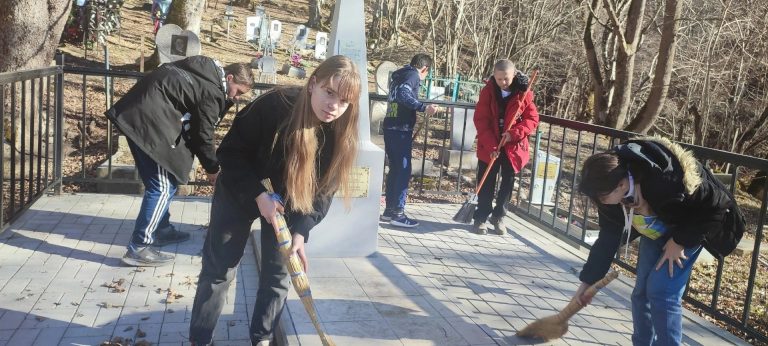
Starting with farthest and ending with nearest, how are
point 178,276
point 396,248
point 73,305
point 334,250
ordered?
point 396,248 → point 334,250 → point 178,276 → point 73,305

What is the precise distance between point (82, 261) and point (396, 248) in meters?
2.36

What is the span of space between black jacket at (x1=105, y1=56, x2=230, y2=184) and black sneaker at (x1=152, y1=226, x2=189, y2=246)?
0.77m

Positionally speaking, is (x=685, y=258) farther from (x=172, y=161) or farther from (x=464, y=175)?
(x=464, y=175)

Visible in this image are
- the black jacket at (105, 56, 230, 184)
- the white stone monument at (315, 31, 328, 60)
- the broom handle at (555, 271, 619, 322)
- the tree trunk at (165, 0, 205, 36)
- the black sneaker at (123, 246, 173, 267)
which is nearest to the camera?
the broom handle at (555, 271, 619, 322)

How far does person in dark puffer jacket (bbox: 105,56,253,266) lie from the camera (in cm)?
454

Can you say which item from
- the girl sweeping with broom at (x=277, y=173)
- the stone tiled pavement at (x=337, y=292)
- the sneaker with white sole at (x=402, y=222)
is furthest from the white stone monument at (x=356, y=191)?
the girl sweeping with broom at (x=277, y=173)

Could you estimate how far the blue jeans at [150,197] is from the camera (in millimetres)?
4629

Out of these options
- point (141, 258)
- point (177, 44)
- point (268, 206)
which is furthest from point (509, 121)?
point (177, 44)

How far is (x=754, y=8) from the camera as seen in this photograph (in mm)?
13273

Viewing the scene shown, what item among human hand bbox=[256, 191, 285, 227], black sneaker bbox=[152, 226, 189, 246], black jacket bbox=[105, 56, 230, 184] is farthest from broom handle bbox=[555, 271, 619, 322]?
black sneaker bbox=[152, 226, 189, 246]

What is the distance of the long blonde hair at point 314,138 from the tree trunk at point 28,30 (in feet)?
21.8

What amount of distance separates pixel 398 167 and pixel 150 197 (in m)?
2.41

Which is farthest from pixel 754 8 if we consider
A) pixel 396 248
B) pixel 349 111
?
pixel 349 111

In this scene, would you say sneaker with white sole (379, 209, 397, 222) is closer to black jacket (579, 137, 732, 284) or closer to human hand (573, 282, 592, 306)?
human hand (573, 282, 592, 306)
